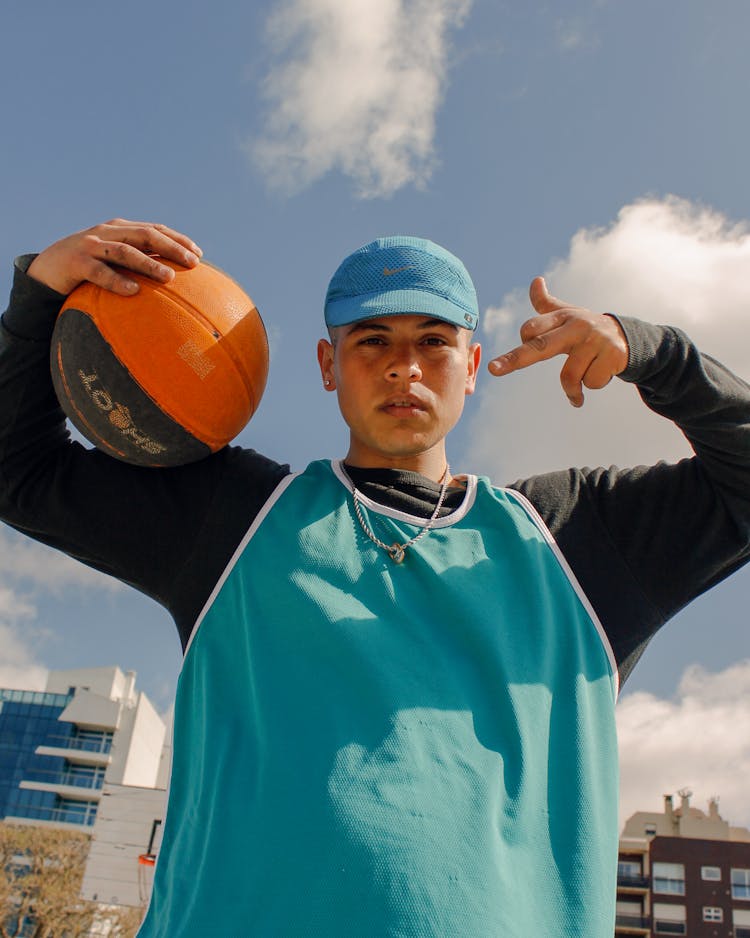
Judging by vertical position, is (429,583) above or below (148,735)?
below

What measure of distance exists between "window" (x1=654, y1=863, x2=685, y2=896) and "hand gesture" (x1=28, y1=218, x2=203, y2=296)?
57.3 metres

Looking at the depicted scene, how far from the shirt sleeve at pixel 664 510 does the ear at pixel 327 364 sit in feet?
2.30

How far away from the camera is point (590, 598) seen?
2562mm

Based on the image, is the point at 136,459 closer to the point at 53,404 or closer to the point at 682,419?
the point at 53,404

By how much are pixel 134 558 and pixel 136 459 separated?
286mm

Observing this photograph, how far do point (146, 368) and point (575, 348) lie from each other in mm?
1191

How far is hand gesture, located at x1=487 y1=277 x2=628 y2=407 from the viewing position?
2.24m

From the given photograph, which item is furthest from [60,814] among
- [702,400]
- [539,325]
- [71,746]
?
[539,325]

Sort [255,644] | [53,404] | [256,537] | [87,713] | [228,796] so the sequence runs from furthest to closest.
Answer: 1. [87,713]
2. [53,404]
3. [256,537]
4. [255,644]
5. [228,796]

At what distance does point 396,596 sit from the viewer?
2361 millimetres

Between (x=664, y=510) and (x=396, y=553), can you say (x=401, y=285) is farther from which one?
(x=664, y=510)

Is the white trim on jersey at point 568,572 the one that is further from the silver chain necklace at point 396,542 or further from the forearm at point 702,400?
the forearm at point 702,400

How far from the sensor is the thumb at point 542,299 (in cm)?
245

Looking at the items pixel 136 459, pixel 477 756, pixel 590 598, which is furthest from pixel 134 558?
pixel 590 598
